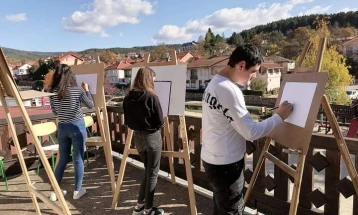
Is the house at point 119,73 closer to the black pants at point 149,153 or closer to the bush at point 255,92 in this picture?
the bush at point 255,92

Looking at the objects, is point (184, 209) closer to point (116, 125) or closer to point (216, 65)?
point (116, 125)

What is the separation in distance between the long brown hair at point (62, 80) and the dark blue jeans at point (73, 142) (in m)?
0.34

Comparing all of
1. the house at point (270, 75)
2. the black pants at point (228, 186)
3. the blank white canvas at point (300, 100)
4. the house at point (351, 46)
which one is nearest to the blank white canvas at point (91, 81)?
the black pants at point (228, 186)

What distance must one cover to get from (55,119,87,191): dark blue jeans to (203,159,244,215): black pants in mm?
1963

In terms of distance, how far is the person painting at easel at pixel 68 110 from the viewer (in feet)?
10.9

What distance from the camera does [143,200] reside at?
10.1 feet

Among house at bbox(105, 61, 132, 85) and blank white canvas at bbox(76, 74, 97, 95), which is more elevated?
blank white canvas at bbox(76, 74, 97, 95)

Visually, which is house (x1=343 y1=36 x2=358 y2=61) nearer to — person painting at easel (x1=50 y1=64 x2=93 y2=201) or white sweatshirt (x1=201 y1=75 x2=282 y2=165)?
person painting at easel (x1=50 y1=64 x2=93 y2=201)

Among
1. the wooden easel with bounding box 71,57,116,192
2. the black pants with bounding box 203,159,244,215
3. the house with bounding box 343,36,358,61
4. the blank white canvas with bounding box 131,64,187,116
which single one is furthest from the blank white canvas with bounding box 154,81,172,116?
the house with bounding box 343,36,358,61

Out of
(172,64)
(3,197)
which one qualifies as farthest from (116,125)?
(172,64)

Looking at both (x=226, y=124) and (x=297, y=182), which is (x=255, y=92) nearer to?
(x=297, y=182)

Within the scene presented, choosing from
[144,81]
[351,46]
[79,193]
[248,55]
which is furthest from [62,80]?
[351,46]

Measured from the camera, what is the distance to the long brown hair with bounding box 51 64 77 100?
10.8 ft

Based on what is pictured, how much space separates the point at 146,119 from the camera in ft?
9.08
